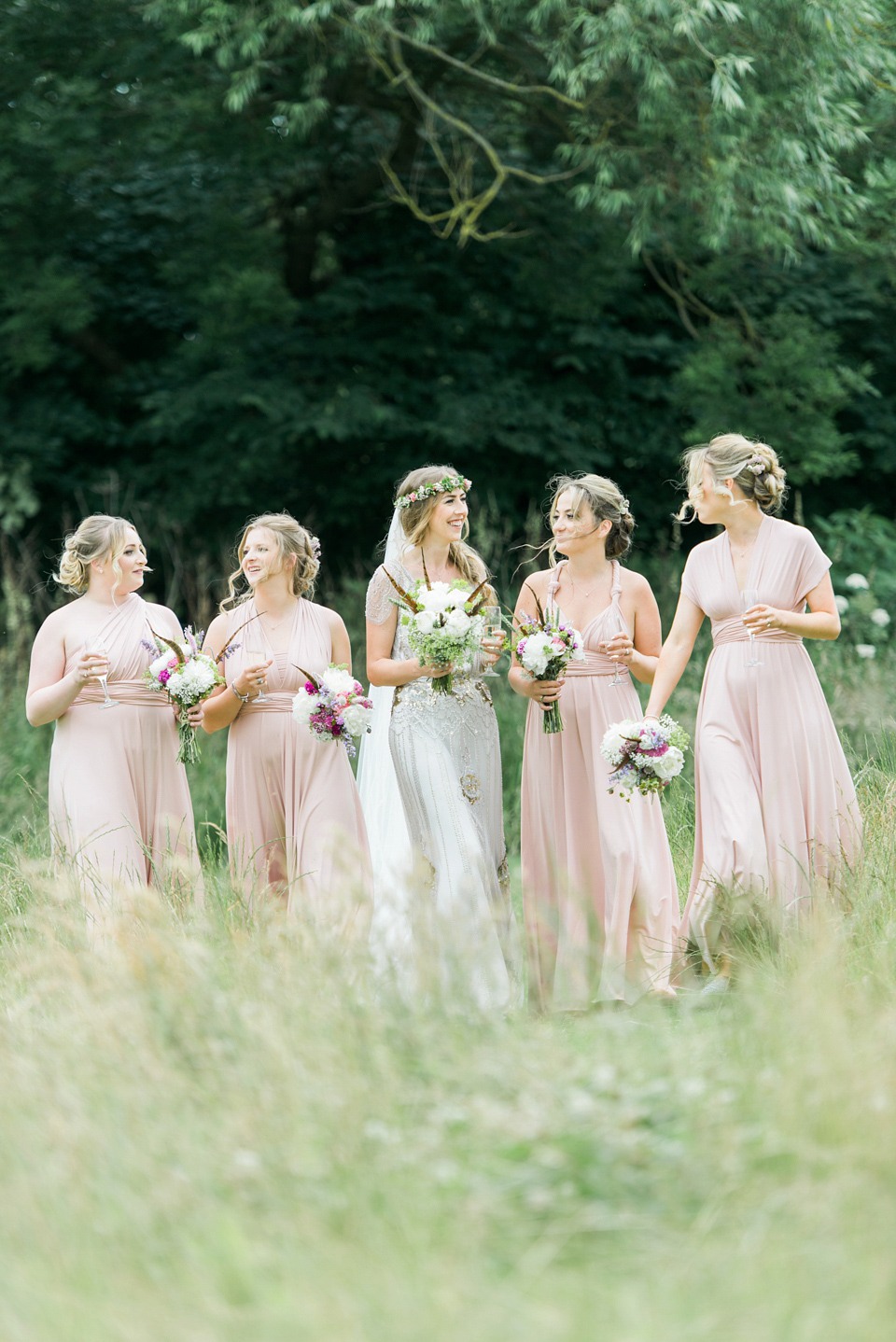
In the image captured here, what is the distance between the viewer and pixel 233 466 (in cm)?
1338

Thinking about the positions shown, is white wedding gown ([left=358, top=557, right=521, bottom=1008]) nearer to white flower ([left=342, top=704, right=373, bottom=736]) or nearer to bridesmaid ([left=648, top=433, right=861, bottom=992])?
white flower ([left=342, top=704, right=373, bottom=736])

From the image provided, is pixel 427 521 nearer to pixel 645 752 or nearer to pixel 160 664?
pixel 160 664

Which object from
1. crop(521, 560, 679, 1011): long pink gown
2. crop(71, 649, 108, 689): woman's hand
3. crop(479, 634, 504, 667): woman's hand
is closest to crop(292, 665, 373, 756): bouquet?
crop(479, 634, 504, 667): woman's hand

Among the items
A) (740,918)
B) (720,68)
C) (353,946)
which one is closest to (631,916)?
(740,918)

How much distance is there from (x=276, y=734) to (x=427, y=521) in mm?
1137

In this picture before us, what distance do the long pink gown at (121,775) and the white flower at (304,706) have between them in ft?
2.62

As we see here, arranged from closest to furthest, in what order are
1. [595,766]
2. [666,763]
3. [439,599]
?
[666,763]
[439,599]
[595,766]

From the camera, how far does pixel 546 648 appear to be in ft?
18.4

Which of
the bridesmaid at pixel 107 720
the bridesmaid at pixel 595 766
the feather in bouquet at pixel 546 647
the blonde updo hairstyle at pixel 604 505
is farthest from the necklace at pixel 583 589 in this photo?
the bridesmaid at pixel 107 720

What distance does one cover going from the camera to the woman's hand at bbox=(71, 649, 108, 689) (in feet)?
19.5

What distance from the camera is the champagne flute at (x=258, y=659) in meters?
5.96

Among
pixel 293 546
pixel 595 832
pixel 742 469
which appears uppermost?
pixel 742 469

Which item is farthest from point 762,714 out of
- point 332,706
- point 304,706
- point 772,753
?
point 304,706

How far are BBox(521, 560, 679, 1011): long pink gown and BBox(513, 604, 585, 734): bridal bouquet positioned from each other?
1.05 ft
